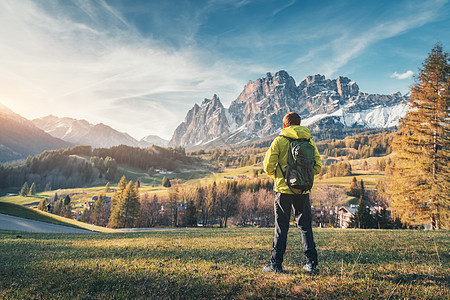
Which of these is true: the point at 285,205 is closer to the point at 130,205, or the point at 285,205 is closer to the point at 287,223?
the point at 287,223

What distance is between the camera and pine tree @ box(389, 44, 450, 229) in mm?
22141

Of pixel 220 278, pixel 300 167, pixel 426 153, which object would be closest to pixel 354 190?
pixel 426 153

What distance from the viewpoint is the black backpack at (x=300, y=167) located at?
5.70m

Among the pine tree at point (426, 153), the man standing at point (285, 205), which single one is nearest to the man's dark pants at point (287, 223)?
the man standing at point (285, 205)

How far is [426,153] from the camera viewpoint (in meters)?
22.9

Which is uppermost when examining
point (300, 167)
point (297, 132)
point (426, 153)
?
point (426, 153)

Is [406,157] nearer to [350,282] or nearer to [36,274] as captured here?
[350,282]

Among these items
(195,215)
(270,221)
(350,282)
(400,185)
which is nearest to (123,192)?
(195,215)

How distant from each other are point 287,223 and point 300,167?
5.17 ft

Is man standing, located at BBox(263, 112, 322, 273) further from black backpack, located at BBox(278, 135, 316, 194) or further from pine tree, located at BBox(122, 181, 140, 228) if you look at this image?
pine tree, located at BBox(122, 181, 140, 228)

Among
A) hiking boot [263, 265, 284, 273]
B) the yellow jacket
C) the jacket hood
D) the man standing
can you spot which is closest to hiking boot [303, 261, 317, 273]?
the man standing

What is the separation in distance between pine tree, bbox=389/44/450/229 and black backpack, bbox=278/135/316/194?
2494 cm

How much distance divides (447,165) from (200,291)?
98.2 feet

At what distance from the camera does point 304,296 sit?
4.14 meters
